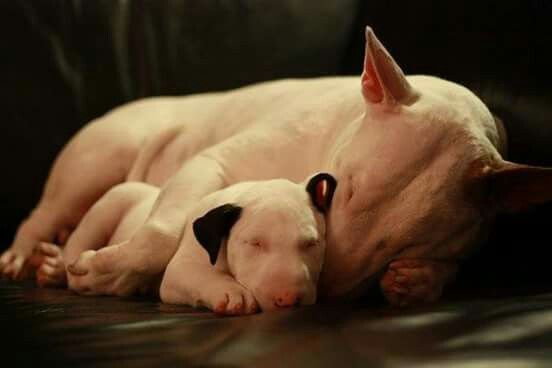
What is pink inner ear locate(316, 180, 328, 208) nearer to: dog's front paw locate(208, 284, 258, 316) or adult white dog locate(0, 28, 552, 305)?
adult white dog locate(0, 28, 552, 305)

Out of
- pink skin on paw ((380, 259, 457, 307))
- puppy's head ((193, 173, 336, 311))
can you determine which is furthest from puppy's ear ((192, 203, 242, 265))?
pink skin on paw ((380, 259, 457, 307))

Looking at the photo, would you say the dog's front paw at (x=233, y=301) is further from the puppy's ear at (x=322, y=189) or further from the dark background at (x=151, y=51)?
the dark background at (x=151, y=51)

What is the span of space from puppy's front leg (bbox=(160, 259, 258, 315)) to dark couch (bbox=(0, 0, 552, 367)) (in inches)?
1.5

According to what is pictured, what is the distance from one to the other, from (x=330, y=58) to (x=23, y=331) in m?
1.67

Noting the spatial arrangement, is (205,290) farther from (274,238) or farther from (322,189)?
(322,189)

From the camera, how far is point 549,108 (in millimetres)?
1473

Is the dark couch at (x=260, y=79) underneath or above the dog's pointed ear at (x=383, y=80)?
underneath

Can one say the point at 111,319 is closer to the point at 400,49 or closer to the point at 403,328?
the point at 403,328

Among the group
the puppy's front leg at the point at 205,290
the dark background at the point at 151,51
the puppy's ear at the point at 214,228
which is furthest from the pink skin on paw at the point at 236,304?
the dark background at the point at 151,51

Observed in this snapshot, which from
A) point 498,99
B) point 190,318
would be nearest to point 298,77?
point 498,99

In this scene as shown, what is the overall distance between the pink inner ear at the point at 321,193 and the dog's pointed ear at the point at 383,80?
0.19 meters

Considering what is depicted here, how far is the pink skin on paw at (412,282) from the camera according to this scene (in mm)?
1292

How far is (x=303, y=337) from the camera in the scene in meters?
0.94

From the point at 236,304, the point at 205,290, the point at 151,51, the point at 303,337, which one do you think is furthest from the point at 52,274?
the point at 151,51
